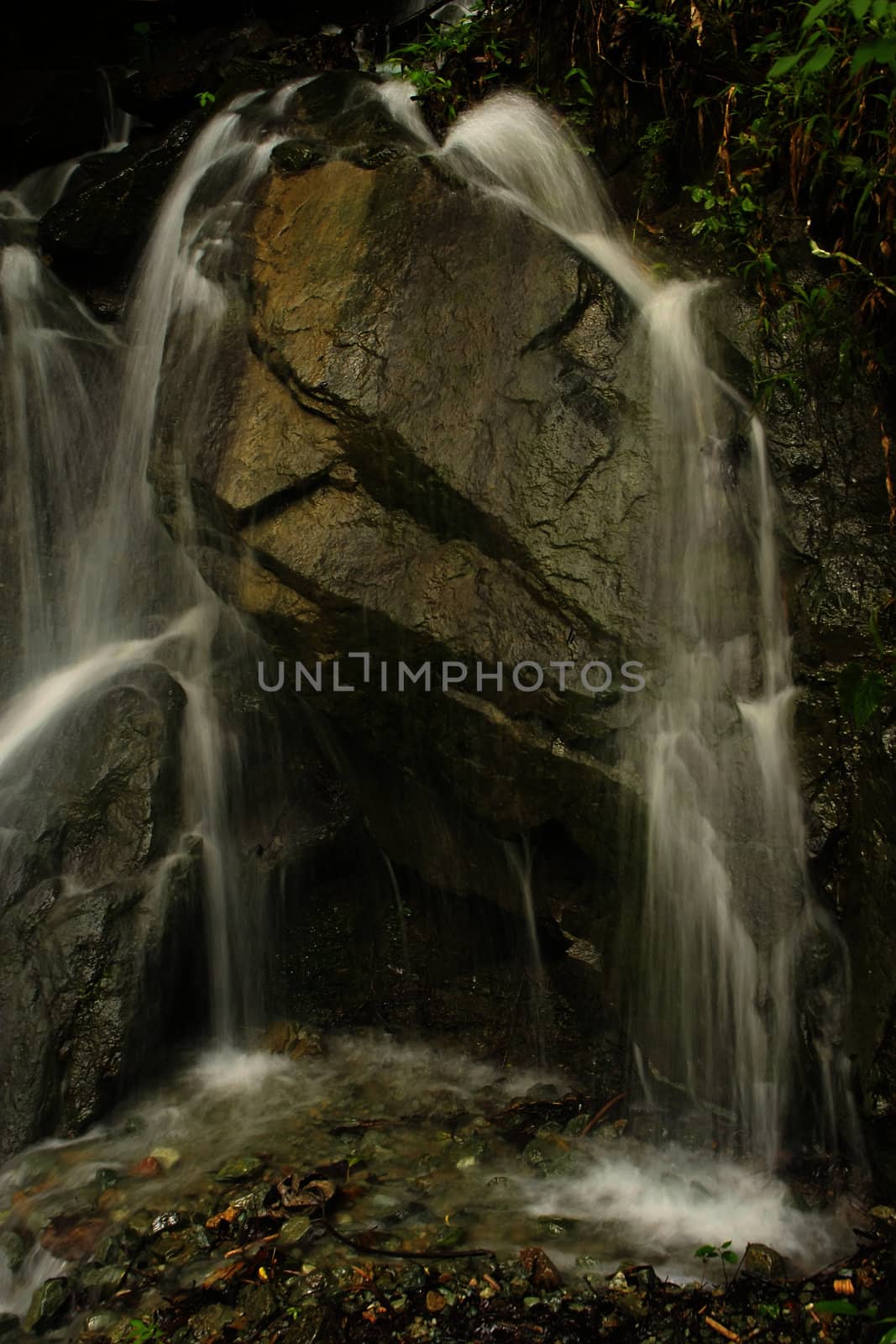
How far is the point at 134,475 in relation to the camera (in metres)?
6.11

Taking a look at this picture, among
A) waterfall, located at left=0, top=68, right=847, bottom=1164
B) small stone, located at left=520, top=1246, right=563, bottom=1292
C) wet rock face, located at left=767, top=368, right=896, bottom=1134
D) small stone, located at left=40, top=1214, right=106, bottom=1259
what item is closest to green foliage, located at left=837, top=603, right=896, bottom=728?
wet rock face, located at left=767, top=368, right=896, bottom=1134

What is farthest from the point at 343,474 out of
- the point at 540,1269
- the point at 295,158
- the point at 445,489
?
the point at 540,1269

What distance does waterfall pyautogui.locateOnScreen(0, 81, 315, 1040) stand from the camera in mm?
4988

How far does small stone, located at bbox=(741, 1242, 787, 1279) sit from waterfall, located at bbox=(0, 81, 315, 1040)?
273 cm

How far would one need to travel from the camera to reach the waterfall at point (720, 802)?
3.73 metres

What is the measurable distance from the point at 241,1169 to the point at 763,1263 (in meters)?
2.00

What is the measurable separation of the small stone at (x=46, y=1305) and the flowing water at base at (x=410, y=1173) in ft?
0.51

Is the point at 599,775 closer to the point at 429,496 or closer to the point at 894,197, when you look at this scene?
the point at 429,496

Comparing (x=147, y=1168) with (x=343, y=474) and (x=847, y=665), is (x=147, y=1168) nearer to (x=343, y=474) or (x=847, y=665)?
(x=343, y=474)

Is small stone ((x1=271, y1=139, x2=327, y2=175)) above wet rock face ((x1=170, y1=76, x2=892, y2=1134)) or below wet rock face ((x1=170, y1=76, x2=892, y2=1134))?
above

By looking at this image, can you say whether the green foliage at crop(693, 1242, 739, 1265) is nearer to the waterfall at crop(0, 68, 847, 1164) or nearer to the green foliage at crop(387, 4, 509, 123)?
the waterfall at crop(0, 68, 847, 1164)

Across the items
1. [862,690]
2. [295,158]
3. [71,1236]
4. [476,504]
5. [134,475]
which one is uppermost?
[295,158]

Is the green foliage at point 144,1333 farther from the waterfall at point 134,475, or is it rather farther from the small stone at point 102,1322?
A: the waterfall at point 134,475

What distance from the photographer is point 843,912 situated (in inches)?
145
